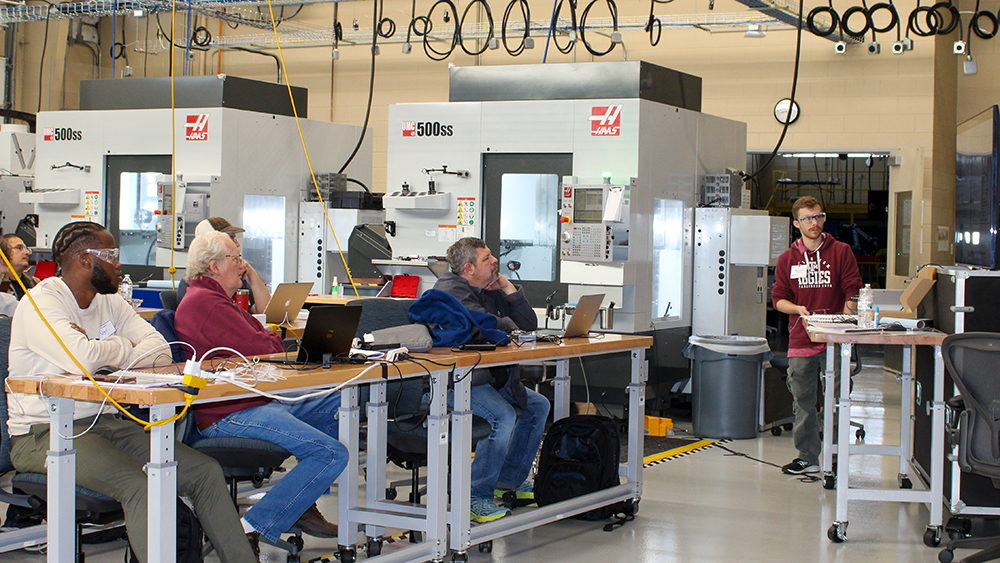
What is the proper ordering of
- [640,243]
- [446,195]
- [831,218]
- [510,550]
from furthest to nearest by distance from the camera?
1. [831,218]
2. [446,195]
3. [640,243]
4. [510,550]

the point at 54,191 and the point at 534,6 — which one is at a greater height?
the point at 534,6

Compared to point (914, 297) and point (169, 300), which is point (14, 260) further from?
point (914, 297)

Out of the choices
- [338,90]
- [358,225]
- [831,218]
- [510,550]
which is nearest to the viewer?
[510,550]

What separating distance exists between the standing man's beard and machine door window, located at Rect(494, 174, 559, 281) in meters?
4.30

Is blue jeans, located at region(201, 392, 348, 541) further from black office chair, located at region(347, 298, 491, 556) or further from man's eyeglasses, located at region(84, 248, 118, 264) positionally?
man's eyeglasses, located at region(84, 248, 118, 264)

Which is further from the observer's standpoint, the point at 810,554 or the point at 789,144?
the point at 789,144

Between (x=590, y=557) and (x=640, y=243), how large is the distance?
3.30 metres

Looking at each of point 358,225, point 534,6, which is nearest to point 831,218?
point 534,6

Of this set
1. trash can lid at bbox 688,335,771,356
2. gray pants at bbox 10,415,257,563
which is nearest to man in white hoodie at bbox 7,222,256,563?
gray pants at bbox 10,415,257,563

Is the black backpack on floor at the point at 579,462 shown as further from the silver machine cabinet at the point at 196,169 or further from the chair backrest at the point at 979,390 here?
the silver machine cabinet at the point at 196,169

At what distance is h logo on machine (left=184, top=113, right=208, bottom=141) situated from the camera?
834 centimetres

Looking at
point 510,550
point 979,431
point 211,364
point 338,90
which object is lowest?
point 510,550

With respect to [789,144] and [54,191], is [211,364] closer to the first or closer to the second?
[54,191]

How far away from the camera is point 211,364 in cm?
323
